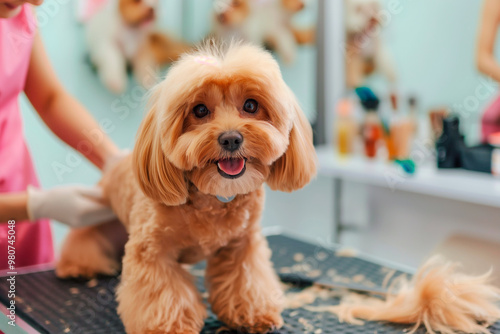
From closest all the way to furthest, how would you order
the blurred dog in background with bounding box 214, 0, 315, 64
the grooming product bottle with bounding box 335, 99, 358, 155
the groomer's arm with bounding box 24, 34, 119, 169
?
the groomer's arm with bounding box 24, 34, 119, 169, the grooming product bottle with bounding box 335, 99, 358, 155, the blurred dog in background with bounding box 214, 0, 315, 64

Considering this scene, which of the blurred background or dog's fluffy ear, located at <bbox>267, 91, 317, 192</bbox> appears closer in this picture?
dog's fluffy ear, located at <bbox>267, 91, 317, 192</bbox>

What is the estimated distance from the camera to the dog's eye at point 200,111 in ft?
3.34

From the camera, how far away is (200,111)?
3.35ft

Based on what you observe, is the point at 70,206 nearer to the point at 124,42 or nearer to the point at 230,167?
the point at 230,167

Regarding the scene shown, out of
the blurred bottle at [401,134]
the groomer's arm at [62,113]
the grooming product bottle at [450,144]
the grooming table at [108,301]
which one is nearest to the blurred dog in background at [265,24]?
the blurred bottle at [401,134]

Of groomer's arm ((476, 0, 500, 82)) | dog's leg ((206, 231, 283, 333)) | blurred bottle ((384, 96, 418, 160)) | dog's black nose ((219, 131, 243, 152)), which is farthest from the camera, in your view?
blurred bottle ((384, 96, 418, 160))

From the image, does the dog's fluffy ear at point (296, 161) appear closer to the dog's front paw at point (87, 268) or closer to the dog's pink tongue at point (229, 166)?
the dog's pink tongue at point (229, 166)

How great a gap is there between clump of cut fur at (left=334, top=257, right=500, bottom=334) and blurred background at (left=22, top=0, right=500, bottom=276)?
0.51 m

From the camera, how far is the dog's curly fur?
99 centimetres

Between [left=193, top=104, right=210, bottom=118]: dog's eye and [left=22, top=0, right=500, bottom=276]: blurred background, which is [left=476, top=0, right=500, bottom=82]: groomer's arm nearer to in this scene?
[left=22, top=0, right=500, bottom=276]: blurred background

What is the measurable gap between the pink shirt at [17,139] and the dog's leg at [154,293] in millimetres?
590

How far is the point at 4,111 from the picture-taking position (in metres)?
1.55

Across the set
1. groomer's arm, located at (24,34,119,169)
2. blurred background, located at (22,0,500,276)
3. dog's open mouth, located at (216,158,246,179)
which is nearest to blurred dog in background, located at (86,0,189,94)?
blurred background, located at (22,0,500,276)

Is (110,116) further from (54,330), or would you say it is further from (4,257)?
(54,330)
